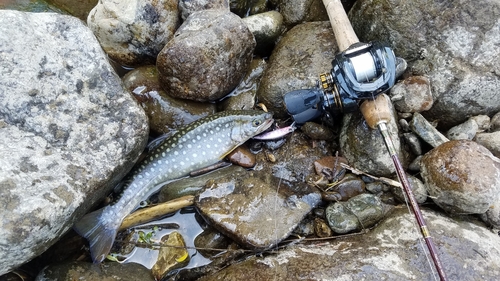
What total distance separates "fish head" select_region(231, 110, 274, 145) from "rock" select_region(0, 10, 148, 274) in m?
1.08

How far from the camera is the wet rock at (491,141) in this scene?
4066mm

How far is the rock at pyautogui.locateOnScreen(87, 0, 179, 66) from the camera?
470 centimetres

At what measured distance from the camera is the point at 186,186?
4328 mm

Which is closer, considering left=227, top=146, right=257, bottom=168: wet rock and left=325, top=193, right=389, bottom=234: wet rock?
left=325, top=193, right=389, bottom=234: wet rock

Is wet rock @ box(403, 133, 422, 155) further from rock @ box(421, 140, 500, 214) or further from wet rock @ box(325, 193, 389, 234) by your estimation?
wet rock @ box(325, 193, 389, 234)

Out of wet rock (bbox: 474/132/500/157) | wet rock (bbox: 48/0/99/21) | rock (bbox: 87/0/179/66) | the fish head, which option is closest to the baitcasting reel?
the fish head

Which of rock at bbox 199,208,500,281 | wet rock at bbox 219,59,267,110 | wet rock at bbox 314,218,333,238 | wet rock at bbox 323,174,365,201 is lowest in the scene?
wet rock at bbox 314,218,333,238

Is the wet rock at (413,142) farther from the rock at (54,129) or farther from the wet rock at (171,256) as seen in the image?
the rock at (54,129)

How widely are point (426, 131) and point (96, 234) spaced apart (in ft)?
11.9

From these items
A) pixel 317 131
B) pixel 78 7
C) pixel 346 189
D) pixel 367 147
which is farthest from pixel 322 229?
pixel 78 7

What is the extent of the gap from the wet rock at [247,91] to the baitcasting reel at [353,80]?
0.87m

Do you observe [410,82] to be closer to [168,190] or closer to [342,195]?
[342,195]

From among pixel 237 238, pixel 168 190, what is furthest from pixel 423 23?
pixel 168 190

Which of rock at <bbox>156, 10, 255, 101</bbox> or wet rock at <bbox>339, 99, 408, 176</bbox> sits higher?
rock at <bbox>156, 10, 255, 101</bbox>
